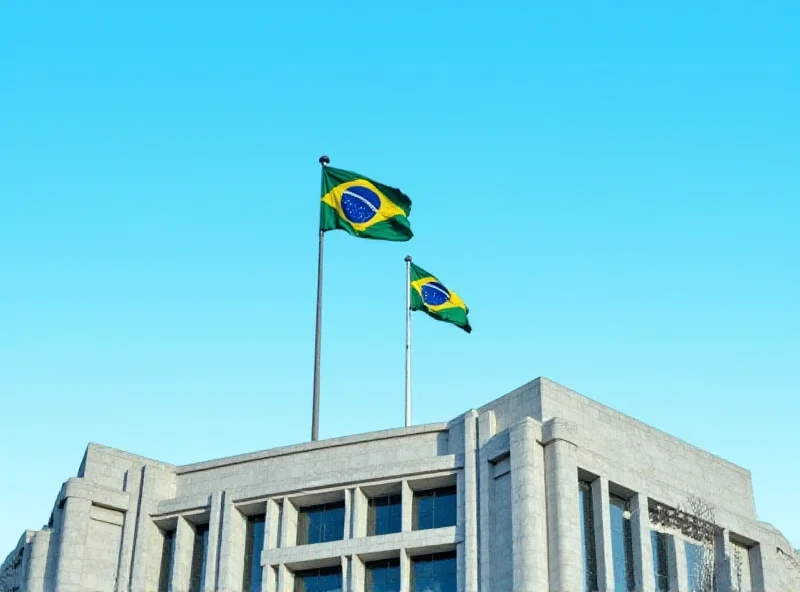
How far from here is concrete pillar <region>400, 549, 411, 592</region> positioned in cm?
4212

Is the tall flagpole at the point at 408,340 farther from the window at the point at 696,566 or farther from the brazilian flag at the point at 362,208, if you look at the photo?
the window at the point at 696,566

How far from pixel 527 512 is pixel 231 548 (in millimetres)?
11082

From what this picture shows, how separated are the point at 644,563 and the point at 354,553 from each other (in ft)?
31.9

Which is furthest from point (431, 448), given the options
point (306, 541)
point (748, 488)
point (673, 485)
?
point (748, 488)

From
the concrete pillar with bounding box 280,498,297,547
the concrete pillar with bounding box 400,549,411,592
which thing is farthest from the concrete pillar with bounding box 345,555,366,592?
the concrete pillar with bounding box 280,498,297,547

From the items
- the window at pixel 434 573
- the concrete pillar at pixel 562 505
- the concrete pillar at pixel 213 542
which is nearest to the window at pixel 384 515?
the window at pixel 434 573

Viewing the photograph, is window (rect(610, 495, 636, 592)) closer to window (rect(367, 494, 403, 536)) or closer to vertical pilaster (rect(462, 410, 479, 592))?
vertical pilaster (rect(462, 410, 479, 592))

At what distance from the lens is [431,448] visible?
44438 mm

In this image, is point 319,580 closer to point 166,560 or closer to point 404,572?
point 404,572

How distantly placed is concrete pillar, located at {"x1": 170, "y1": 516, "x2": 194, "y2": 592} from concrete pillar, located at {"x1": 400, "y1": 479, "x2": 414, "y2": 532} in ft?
27.6

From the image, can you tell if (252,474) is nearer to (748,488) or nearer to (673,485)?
(673,485)

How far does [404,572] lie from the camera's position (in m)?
42.2

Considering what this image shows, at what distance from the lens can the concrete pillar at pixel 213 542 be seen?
44188mm

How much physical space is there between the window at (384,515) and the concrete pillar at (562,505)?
19.2ft
